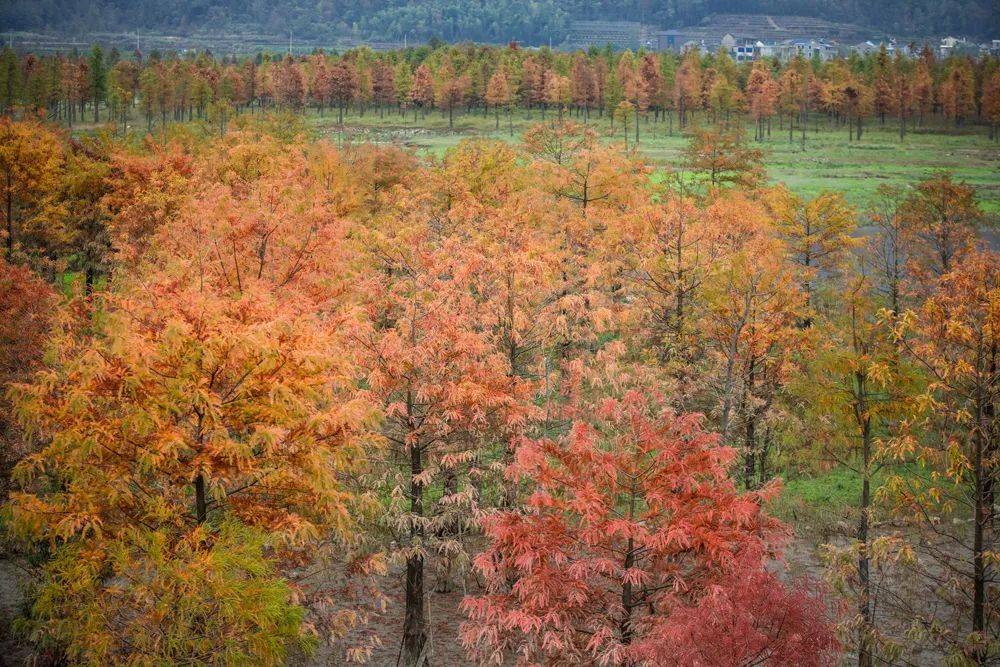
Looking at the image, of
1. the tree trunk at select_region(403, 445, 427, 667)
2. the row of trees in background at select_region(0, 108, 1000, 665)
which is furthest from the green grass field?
the tree trunk at select_region(403, 445, 427, 667)

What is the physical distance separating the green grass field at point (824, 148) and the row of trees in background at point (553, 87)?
8.55ft

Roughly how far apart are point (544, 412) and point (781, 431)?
10.5 meters

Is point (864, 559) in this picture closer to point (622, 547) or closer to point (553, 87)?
point (622, 547)

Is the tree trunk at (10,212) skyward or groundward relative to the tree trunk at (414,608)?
skyward

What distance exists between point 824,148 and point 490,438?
94093 mm

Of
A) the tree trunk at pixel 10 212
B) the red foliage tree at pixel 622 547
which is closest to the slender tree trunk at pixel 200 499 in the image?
the red foliage tree at pixel 622 547

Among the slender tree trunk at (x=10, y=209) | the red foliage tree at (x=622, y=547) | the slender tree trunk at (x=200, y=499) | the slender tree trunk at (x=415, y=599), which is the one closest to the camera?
the red foliage tree at (x=622, y=547)

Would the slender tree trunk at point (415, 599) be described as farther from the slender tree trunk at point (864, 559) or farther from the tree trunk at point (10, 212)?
the tree trunk at point (10, 212)

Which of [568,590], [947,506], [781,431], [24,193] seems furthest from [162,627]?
[24,193]

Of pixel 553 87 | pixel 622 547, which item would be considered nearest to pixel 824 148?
pixel 553 87

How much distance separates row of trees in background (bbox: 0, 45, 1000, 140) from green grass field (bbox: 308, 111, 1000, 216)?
8.55ft

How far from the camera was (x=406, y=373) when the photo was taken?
712 inches

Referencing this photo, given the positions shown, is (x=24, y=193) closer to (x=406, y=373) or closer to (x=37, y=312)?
(x=37, y=312)

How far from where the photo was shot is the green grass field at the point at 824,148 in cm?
7675
